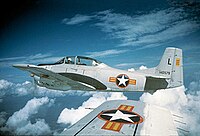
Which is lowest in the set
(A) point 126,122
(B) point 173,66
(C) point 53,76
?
(A) point 126,122

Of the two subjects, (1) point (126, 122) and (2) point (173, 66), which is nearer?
(1) point (126, 122)

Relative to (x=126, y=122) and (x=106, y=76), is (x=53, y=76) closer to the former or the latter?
(x=106, y=76)

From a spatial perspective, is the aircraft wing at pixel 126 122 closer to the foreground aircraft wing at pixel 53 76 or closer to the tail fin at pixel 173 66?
the tail fin at pixel 173 66

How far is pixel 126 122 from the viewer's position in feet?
4.13

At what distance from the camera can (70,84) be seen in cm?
338

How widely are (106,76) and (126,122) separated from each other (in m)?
2.04

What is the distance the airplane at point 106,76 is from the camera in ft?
10.0

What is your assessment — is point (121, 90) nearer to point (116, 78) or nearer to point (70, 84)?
point (116, 78)

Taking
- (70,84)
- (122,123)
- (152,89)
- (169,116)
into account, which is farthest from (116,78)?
(122,123)

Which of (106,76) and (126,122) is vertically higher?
(106,76)

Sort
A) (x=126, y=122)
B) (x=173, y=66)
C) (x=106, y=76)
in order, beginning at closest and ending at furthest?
(x=126, y=122)
(x=173, y=66)
(x=106, y=76)

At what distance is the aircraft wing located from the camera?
108 centimetres

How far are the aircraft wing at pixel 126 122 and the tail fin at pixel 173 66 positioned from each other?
1.52 metres

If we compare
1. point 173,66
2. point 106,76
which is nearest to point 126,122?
point 106,76
